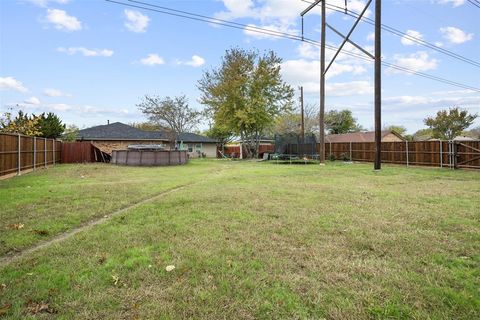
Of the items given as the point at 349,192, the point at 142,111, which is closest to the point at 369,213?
the point at 349,192

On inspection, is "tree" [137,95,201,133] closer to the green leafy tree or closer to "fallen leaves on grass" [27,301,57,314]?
the green leafy tree

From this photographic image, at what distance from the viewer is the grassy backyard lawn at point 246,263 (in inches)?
96.3

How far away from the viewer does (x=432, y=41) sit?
19828mm

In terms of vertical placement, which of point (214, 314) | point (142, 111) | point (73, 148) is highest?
point (142, 111)

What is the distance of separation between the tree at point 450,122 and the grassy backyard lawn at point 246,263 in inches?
1798

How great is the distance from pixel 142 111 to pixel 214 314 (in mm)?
39466

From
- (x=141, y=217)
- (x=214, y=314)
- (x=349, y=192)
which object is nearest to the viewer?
(x=214, y=314)

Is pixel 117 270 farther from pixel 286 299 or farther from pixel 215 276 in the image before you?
pixel 286 299

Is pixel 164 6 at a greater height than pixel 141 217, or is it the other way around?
pixel 164 6

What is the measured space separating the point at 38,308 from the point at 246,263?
6.05 ft

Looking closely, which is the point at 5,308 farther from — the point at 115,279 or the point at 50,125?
the point at 50,125

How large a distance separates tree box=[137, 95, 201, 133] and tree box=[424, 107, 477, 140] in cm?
3414

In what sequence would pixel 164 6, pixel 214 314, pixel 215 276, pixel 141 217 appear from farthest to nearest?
pixel 164 6 < pixel 141 217 < pixel 215 276 < pixel 214 314

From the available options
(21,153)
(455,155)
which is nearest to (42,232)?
(21,153)
